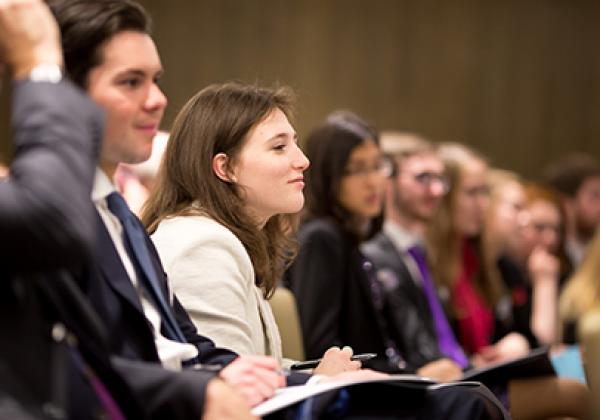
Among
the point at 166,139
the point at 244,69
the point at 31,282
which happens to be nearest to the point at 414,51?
the point at 244,69

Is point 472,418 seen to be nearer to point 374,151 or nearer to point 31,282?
point 31,282

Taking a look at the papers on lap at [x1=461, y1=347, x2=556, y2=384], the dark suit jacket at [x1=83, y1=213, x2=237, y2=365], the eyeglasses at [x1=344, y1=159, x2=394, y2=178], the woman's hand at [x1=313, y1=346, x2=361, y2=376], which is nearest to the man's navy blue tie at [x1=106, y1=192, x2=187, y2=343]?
the dark suit jacket at [x1=83, y1=213, x2=237, y2=365]

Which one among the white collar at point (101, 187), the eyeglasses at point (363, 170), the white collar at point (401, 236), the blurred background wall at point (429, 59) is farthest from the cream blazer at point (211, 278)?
the blurred background wall at point (429, 59)

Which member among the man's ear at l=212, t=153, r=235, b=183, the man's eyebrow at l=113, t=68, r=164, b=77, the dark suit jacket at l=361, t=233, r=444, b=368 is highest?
the man's eyebrow at l=113, t=68, r=164, b=77

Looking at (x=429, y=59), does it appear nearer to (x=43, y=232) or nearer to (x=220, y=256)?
(x=220, y=256)

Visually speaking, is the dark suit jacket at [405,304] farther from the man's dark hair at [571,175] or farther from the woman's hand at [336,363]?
the man's dark hair at [571,175]

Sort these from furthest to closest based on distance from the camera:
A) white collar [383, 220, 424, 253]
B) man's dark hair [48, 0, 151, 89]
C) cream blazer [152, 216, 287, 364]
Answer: white collar [383, 220, 424, 253], cream blazer [152, 216, 287, 364], man's dark hair [48, 0, 151, 89]

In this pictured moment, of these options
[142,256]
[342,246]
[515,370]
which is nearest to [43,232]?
[142,256]

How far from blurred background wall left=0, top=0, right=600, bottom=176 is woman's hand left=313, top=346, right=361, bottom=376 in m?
5.10

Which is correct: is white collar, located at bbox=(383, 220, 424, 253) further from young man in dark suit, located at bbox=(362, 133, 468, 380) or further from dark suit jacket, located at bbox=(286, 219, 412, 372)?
dark suit jacket, located at bbox=(286, 219, 412, 372)

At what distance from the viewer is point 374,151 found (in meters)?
4.38

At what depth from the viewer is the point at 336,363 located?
8.23 feet

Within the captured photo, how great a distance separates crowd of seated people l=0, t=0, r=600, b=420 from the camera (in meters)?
1.66

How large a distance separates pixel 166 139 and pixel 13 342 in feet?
4.64
